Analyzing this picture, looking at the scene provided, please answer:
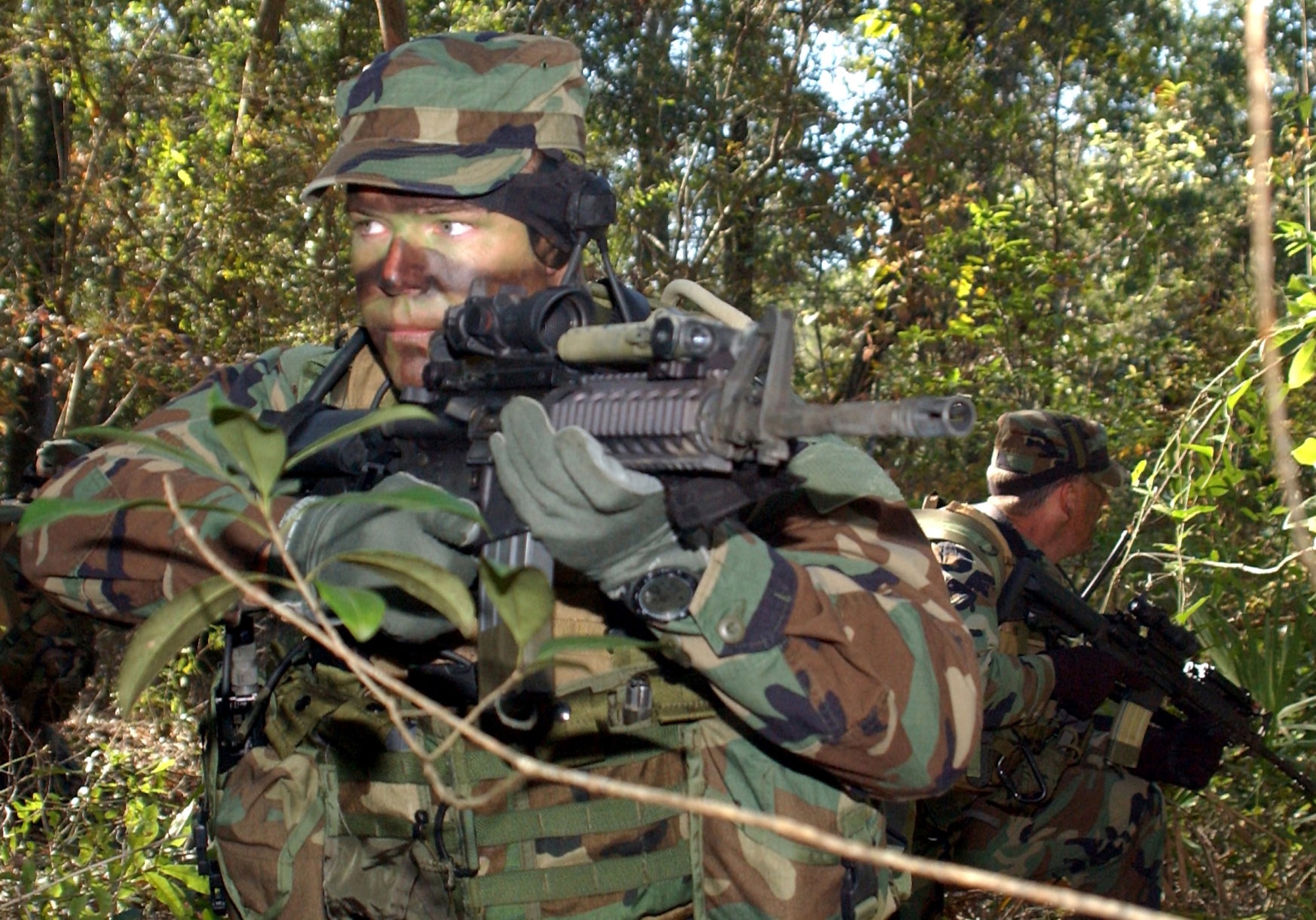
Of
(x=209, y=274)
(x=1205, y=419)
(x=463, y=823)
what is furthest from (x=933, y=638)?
(x=209, y=274)

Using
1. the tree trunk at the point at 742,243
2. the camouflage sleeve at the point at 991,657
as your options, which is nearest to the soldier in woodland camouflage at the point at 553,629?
the camouflage sleeve at the point at 991,657

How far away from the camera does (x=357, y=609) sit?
1187 mm

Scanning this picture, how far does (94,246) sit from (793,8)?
14.3 ft

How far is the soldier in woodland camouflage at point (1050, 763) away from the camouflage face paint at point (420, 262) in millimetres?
2176

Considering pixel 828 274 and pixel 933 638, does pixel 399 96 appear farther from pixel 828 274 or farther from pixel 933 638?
pixel 828 274

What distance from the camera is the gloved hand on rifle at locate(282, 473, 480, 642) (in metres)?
2.01

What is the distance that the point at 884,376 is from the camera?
838cm

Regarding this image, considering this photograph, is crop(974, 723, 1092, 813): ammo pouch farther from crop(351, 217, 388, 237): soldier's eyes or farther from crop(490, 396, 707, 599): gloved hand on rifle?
crop(490, 396, 707, 599): gloved hand on rifle

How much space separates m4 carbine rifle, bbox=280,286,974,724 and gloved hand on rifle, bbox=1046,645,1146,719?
2719mm

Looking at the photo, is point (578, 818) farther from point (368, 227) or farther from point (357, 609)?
point (357, 609)

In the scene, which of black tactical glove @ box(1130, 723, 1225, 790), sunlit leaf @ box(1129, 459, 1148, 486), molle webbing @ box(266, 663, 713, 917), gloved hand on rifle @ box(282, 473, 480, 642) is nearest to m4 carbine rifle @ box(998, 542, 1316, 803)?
black tactical glove @ box(1130, 723, 1225, 790)

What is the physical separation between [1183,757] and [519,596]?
4101 millimetres

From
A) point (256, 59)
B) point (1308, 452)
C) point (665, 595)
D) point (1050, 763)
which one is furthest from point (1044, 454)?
point (256, 59)

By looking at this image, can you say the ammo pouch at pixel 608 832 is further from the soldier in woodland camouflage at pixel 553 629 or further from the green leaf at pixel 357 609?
the green leaf at pixel 357 609
